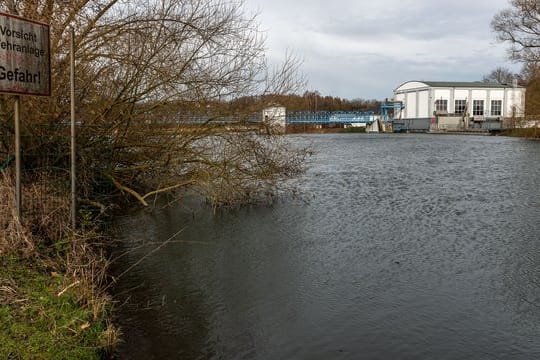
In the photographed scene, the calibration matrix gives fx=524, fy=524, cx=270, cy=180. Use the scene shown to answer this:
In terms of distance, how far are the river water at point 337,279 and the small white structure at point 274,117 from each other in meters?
2.27

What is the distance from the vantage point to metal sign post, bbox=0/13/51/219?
6.05 metres

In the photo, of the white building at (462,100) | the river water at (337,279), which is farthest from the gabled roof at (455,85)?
the river water at (337,279)

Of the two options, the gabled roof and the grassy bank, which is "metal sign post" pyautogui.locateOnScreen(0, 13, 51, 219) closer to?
the grassy bank

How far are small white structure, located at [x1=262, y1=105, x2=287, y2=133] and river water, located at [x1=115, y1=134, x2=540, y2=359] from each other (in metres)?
2.27

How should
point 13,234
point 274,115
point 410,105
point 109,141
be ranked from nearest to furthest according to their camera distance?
point 13,234, point 109,141, point 274,115, point 410,105

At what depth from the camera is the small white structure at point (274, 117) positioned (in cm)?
1213

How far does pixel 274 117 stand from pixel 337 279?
5185mm

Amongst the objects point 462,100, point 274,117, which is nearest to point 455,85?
point 462,100

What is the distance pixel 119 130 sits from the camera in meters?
10.5

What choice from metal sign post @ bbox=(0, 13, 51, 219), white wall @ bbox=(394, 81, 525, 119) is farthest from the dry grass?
white wall @ bbox=(394, 81, 525, 119)

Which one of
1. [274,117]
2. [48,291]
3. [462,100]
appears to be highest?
[462,100]

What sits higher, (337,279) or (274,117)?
(274,117)

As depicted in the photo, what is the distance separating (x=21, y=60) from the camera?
6.27 meters

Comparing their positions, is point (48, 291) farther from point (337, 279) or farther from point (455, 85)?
point (455, 85)
